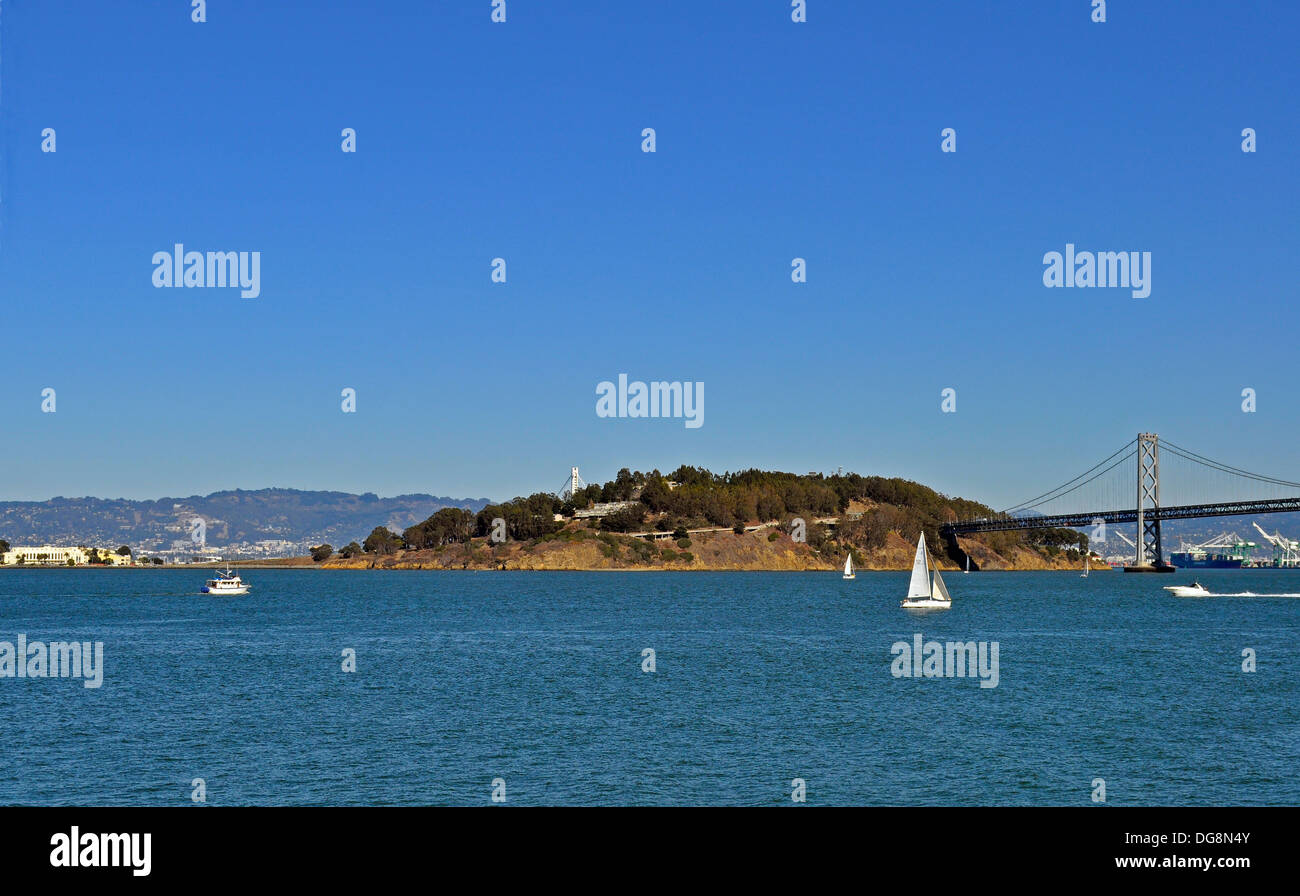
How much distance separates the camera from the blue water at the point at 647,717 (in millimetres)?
25875

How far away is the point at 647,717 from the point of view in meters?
35.2

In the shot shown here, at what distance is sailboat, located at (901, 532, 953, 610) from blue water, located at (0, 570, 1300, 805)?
420 inches

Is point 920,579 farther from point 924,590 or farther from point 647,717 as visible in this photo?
point 647,717

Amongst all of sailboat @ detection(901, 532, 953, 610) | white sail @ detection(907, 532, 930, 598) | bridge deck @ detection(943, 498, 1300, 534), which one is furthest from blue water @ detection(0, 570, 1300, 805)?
bridge deck @ detection(943, 498, 1300, 534)

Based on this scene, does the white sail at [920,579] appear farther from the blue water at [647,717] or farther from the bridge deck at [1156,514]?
the bridge deck at [1156,514]

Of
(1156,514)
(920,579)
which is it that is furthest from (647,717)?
(1156,514)

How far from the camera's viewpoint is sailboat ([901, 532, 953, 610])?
8581 cm

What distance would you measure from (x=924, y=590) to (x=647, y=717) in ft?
185

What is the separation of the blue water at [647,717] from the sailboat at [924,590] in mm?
10669

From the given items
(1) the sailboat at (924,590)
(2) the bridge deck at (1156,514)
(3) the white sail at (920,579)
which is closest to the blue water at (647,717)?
(1) the sailboat at (924,590)

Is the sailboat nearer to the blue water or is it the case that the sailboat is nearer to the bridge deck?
the blue water
